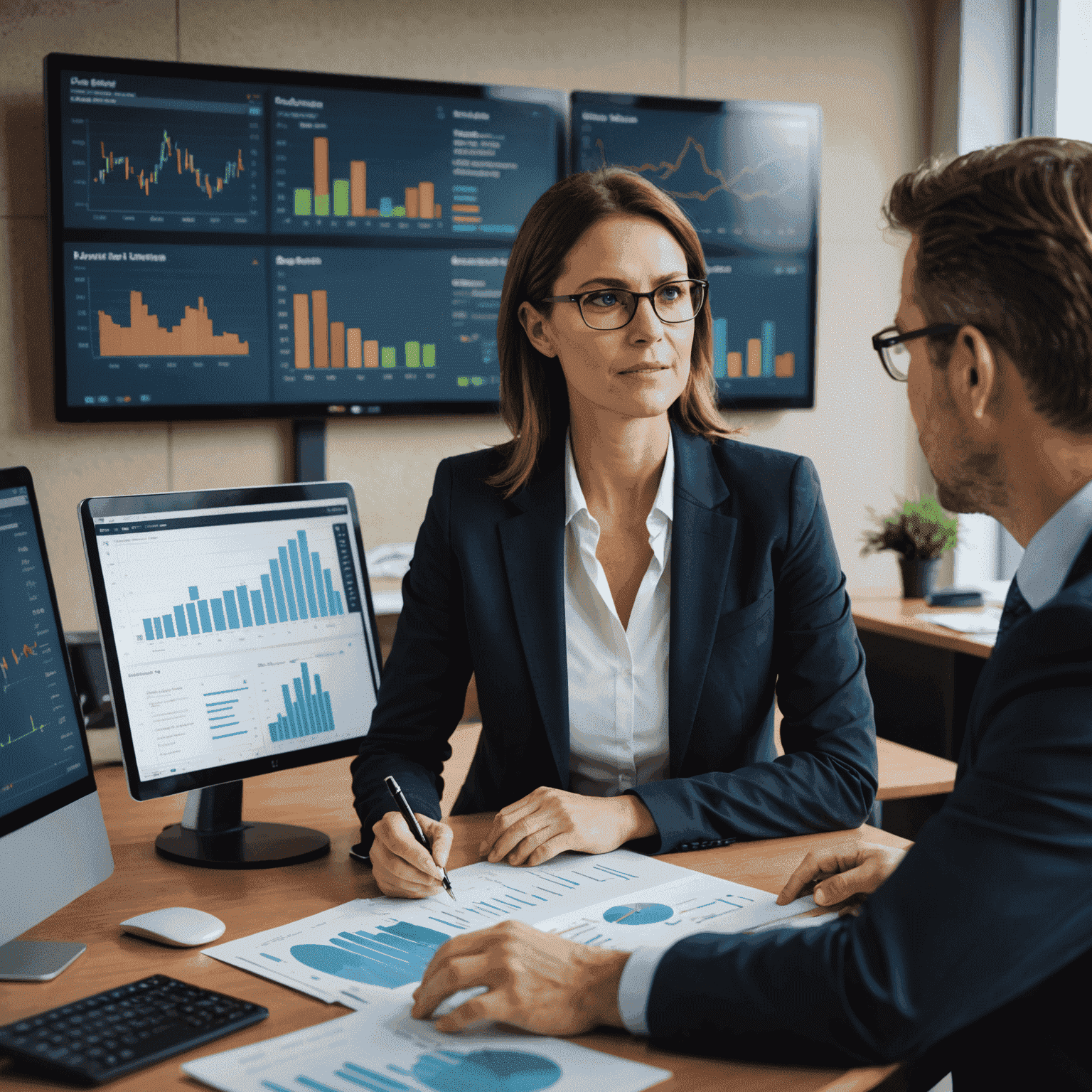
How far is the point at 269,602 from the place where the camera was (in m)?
1.53

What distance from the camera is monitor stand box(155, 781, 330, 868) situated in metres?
1.39

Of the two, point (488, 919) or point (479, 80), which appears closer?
point (488, 919)

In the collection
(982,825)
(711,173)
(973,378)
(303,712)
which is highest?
(711,173)

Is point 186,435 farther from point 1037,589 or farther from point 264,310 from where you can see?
point 1037,589

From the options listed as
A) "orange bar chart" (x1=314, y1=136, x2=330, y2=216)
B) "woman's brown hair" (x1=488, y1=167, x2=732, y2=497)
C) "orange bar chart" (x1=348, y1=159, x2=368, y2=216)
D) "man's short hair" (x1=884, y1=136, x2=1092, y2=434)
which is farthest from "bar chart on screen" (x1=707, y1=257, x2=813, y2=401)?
"man's short hair" (x1=884, y1=136, x2=1092, y2=434)

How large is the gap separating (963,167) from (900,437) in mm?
2995

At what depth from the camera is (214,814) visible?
1.52 metres

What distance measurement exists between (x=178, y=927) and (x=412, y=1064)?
14.8 inches

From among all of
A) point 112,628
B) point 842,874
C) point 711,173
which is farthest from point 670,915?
point 711,173

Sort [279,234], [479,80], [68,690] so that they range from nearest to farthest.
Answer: [68,690] → [279,234] → [479,80]

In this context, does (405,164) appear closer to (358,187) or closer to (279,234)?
(358,187)

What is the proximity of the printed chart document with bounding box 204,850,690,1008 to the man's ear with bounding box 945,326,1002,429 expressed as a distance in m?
0.56

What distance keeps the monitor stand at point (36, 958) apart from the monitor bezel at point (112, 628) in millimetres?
238

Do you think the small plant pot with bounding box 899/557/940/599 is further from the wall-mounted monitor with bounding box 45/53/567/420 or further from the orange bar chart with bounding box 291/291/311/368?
the orange bar chart with bounding box 291/291/311/368
